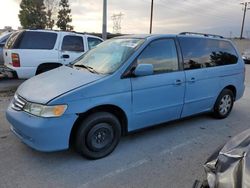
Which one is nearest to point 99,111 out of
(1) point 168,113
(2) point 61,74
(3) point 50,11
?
(2) point 61,74

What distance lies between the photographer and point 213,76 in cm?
478

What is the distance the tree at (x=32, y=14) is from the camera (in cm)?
3938

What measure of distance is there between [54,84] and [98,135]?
3.10ft

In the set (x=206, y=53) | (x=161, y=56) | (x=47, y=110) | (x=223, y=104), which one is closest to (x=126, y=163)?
(x=47, y=110)

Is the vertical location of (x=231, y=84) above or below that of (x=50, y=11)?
below

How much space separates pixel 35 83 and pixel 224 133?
11.4 ft

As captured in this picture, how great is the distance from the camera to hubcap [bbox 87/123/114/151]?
3.34 m

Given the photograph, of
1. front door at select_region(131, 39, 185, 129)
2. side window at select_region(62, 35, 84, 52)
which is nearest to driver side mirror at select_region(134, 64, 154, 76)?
front door at select_region(131, 39, 185, 129)

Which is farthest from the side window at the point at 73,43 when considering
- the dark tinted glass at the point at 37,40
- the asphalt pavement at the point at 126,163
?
the asphalt pavement at the point at 126,163

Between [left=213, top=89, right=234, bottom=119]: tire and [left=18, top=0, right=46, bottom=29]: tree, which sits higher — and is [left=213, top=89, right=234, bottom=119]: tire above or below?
below

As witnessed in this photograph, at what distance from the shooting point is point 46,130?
2975mm

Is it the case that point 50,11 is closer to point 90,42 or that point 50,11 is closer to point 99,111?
point 90,42

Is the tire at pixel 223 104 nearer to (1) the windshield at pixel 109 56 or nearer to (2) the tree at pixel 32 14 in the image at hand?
(1) the windshield at pixel 109 56

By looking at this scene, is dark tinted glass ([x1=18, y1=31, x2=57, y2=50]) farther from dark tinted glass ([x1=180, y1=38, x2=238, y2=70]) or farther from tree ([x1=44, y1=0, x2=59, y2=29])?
tree ([x1=44, y1=0, x2=59, y2=29])
